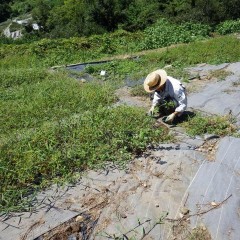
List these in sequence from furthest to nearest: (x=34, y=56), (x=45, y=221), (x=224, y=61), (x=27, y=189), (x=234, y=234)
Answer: (x=34, y=56) < (x=224, y=61) < (x=27, y=189) < (x=45, y=221) < (x=234, y=234)

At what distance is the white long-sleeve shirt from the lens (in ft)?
17.4

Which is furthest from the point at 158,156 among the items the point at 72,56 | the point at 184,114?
the point at 72,56

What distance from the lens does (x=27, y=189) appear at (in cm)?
398

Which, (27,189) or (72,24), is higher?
(27,189)

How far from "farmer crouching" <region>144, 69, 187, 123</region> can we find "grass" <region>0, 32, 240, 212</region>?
299 millimetres

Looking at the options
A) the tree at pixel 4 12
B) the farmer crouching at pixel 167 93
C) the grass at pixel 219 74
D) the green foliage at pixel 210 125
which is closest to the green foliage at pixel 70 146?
the farmer crouching at pixel 167 93

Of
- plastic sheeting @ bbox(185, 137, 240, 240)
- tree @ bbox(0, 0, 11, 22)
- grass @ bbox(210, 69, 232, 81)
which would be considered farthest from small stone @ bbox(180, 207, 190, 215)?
tree @ bbox(0, 0, 11, 22)

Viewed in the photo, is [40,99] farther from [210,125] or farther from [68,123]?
[210,125]

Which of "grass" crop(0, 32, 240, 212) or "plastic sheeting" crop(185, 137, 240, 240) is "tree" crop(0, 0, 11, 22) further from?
"plastic sheeting" crop(185, 137, 240, 240)

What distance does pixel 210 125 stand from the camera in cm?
525

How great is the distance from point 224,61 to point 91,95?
3.90 meters

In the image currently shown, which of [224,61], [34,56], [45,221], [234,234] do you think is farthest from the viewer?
[34,56]

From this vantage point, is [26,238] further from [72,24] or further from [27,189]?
[72,24]

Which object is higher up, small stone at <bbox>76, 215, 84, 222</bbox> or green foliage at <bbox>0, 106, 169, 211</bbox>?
green foliage at <bbox>0, 106, 169, 211</bbox>
